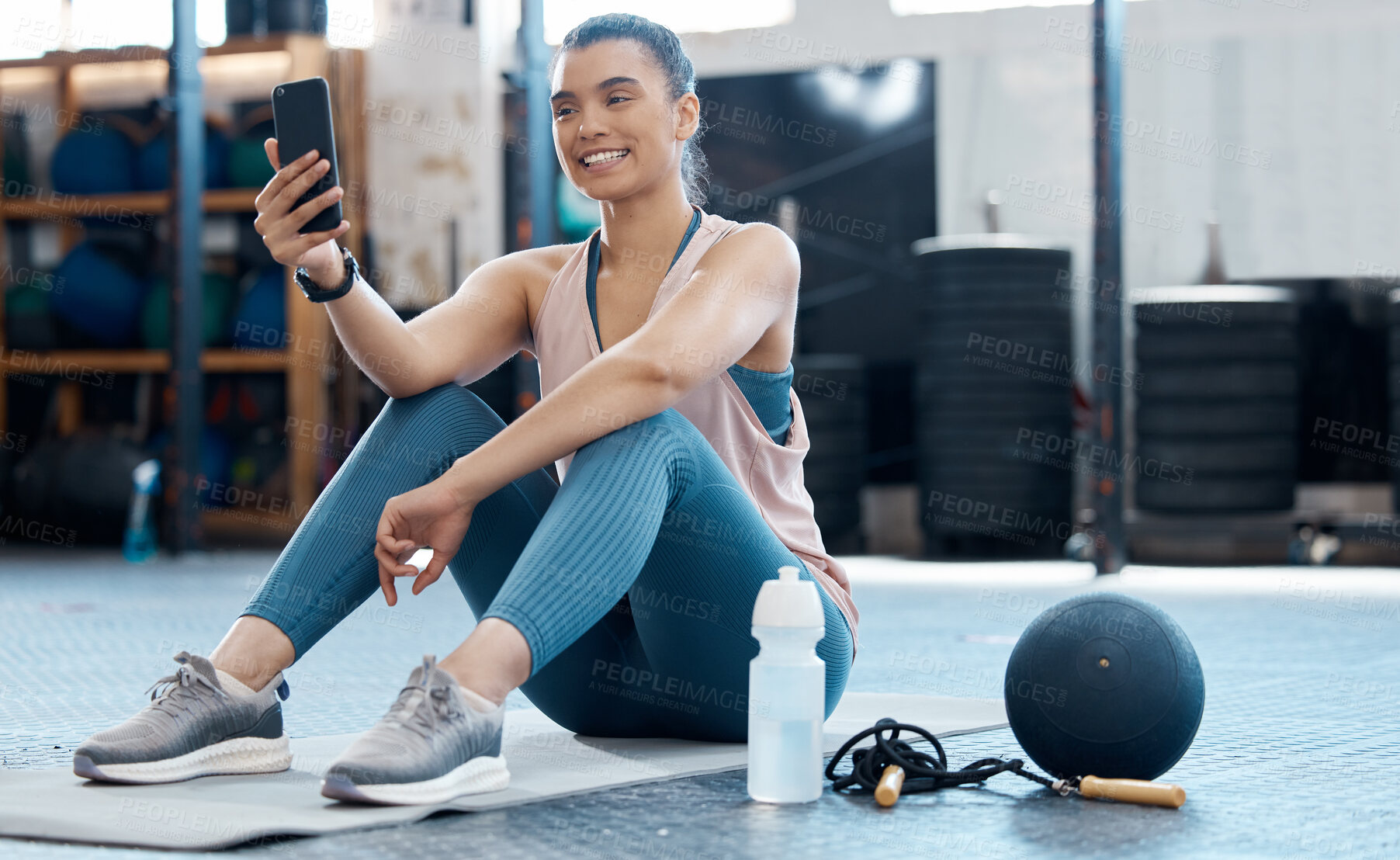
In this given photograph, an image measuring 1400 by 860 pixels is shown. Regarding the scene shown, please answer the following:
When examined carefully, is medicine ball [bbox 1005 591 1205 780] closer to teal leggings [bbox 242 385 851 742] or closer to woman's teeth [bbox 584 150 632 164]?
teal leggings [bbox 242 385 851 742]

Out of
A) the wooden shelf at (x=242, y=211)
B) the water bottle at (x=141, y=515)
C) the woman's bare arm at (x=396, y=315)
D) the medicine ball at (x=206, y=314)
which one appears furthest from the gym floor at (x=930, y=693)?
the medicine ball at (x=206, y=314)

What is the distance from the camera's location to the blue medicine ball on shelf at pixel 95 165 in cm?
623

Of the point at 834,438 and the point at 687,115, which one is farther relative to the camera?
the point at 834,438

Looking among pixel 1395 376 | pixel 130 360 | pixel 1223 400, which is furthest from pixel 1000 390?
pixel 130 360

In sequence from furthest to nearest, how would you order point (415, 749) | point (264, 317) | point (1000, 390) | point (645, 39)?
point (264, 317), point (1000, 390), point (645, 39), point (415, 749)

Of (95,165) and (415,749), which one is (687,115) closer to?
(415,749)

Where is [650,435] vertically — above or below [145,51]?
below

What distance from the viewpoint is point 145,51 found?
20.7 feet

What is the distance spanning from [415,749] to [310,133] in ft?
1.93

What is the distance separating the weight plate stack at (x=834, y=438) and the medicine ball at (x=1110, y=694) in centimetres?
402

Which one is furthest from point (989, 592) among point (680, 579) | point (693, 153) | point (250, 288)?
point (250, 288)

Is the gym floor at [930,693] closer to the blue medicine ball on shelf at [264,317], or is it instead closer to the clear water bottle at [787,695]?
the clear water bottle at [787,695]

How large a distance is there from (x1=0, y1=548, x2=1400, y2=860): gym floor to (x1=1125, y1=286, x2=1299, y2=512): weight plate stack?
1.61ft

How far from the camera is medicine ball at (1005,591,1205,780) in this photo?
1.29 metres
